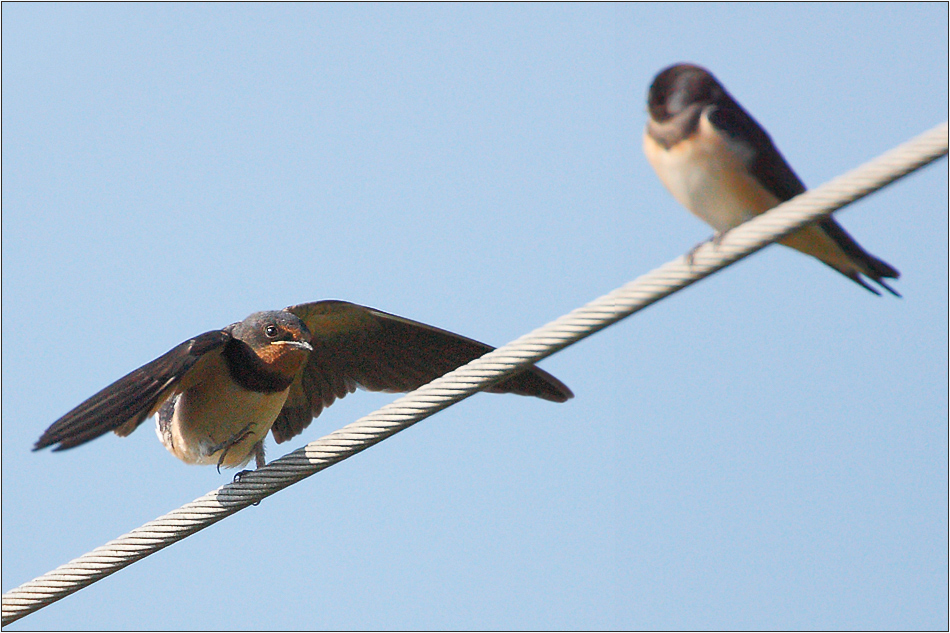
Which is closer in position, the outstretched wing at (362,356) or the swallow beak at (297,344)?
the swallow beak at (297,344)

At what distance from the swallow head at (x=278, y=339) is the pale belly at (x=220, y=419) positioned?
163mm

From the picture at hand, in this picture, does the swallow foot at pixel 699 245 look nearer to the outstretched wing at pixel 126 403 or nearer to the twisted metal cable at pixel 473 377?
the twisted metal cable at pixel 473 377

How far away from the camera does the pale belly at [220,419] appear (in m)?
6.10

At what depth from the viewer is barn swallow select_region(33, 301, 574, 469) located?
16.8ft

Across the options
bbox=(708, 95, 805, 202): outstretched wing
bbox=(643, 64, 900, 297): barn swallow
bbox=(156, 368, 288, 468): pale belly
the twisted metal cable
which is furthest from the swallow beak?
bbox=(708, 95, 805, 202): outstretched wing

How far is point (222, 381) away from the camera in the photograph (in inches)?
241

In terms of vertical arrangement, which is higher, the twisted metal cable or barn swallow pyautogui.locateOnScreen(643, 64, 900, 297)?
barn swallow pyautogui.locateOnScreen(643, 64, 900, 297)

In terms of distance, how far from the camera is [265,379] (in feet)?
20.2

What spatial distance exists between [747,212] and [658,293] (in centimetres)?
114

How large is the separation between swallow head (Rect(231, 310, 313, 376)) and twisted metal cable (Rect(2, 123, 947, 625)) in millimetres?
1302

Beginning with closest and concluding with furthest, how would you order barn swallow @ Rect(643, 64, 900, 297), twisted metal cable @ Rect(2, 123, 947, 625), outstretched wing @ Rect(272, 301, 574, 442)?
twisted metal cable @ Rect(2, 123, 947, 625), barn swallow @ Rect(643, 64, 900, 297), outstretched wing @ Rect(272, 301, 574, 442)

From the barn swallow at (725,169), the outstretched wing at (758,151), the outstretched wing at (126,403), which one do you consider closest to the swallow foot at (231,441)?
the outstretched wing at (126,403)

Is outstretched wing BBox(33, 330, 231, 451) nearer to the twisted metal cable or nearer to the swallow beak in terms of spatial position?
the twisted metal cable

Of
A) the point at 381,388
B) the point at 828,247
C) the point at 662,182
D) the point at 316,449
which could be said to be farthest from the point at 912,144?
the point at 381,388
